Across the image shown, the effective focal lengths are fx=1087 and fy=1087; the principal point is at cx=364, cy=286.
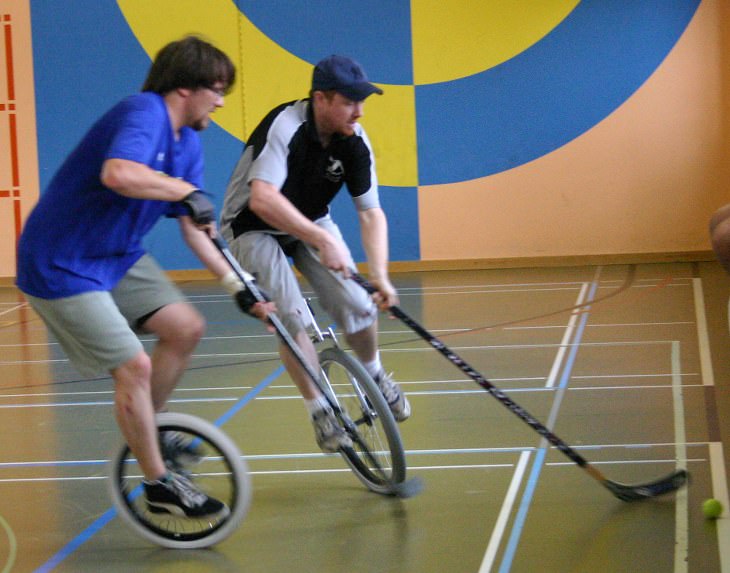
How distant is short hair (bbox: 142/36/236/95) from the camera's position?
2.93 metres

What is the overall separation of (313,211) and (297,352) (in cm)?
61

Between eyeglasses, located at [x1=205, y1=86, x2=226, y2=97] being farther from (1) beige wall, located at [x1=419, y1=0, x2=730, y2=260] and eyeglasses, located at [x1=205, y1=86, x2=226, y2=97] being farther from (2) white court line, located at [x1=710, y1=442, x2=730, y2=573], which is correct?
(1) beige wall, located at [x1=419, y1=0, x2=730, y2=260]

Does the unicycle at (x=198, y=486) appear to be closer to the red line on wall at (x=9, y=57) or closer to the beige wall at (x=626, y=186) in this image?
the beige wall at (x=626, y=186)

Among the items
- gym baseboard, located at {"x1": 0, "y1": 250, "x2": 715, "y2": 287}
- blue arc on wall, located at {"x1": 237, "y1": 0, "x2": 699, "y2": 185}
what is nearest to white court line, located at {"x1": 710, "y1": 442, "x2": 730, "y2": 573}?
gym baseboard, located at {"x1": 0, "y1": 250, "x2": 715, "y2": 287}

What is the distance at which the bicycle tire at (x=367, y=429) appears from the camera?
3.36 meters

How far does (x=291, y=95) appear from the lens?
9.83 meters

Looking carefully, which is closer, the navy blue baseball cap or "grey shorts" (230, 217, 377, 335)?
the navy blue baseball cap

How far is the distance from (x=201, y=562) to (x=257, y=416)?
5.68 feet

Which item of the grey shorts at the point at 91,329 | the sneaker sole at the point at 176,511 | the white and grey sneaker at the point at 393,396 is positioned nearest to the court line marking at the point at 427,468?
the white and grey sneaker at the point at 393,396

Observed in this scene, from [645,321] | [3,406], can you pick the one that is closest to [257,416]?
[3,406]

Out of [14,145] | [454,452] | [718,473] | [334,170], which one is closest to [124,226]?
[334,170]

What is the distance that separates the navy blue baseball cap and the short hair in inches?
19.0

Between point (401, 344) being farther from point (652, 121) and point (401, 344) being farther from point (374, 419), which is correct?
point (652, 121)

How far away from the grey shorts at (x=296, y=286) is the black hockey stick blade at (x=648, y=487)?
982 millimetres
